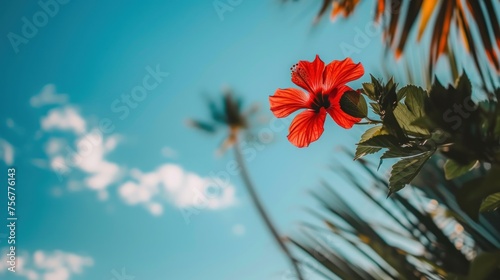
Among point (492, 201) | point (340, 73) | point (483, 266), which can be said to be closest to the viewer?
point (483, 266)

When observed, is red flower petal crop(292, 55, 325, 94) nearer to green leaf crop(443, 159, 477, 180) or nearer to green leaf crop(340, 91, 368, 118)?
green leaf crop(340, 91, 368, 118)

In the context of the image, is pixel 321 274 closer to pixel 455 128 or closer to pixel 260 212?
pixel 455 128

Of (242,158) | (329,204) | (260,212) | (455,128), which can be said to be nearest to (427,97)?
(455,128)

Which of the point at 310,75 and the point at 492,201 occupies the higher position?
the point at 310,75

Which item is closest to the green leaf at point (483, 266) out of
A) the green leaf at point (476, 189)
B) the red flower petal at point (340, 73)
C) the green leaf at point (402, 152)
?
the green leaf at point (476, 189)

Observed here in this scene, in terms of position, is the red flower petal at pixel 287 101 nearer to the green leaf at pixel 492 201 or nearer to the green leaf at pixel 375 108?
the green leaf at pixel 375 108

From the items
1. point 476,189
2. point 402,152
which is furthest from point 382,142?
point 476,189

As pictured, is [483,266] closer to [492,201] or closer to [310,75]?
[492,201]
